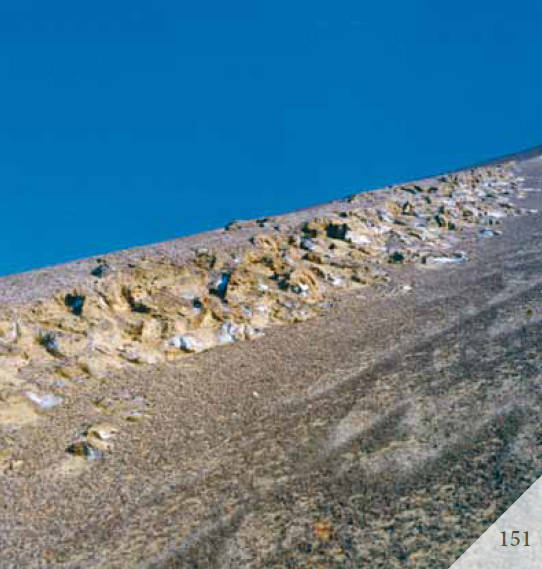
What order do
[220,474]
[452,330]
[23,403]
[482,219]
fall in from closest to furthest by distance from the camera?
[220,474] → [23,403] → [452,330] → [482,219]

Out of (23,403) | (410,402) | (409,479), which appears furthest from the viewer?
(23,403)

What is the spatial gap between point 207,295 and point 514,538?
10.8 metres

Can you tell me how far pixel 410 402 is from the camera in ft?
32.2

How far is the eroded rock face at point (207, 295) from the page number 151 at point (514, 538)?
6.69m

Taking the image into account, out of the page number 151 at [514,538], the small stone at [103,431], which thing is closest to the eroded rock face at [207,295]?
the small stone at [103,431]

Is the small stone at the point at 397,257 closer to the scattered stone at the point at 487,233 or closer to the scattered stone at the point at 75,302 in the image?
the scattered stone at the point at 487,233

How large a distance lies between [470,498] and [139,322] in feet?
30.5

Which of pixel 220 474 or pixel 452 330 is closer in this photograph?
pixel 220 474

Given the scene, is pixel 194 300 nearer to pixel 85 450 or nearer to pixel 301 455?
pixel 85 450

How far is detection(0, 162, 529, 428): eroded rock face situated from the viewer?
1234cm

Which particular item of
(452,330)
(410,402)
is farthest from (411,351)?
(410,402)

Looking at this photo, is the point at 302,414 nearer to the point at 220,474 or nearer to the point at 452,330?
the point at 220,474

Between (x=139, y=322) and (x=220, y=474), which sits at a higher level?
(x=139, y=322)

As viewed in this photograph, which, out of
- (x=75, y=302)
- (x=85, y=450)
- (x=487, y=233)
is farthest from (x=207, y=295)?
(x=487, y=233)
